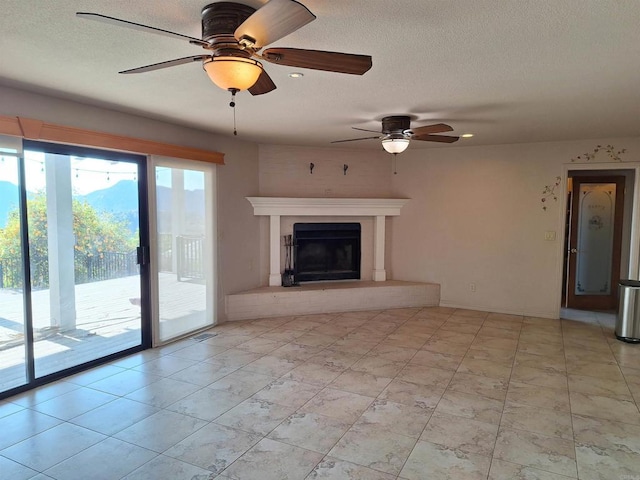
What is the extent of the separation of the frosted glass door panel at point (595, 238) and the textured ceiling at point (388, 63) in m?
2.00

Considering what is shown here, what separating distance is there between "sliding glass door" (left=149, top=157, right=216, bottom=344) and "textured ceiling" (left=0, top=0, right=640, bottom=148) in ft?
2.23

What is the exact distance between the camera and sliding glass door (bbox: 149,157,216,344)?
4.34 m

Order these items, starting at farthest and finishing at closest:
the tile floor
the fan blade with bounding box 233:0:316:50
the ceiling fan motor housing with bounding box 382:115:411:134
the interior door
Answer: the interior door < the ceiling fan motor housing with bounding box 382:115:411:134 < the tile floor < the fan blade with bounding box 233:0:316:50

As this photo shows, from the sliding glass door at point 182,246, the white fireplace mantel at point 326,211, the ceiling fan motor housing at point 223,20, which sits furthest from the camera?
the white fireplace mantel at point 326,211

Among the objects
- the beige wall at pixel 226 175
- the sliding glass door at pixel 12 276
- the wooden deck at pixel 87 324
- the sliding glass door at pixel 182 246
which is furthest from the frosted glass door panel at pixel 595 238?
the sliding glass door at pixel 12 276

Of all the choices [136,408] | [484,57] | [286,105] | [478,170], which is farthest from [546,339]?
[136,408]

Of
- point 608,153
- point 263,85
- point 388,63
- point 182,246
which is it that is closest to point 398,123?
point 388,63

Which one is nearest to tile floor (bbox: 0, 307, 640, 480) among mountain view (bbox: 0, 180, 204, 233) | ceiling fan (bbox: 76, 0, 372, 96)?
mountain view (bbox: 0, 180, 204, 233)

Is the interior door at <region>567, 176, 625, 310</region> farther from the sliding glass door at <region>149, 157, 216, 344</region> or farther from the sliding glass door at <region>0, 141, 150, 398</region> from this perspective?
the sliding glass door at <region>0, 141, 150, 398</region>

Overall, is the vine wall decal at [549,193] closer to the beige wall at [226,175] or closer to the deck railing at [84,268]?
the beige wall at [226,175]

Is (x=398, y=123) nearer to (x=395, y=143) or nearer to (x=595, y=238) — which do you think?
(x=395, y=143)

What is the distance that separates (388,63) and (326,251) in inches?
154

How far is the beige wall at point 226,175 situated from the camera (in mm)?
3629

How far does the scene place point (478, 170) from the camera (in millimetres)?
5801
